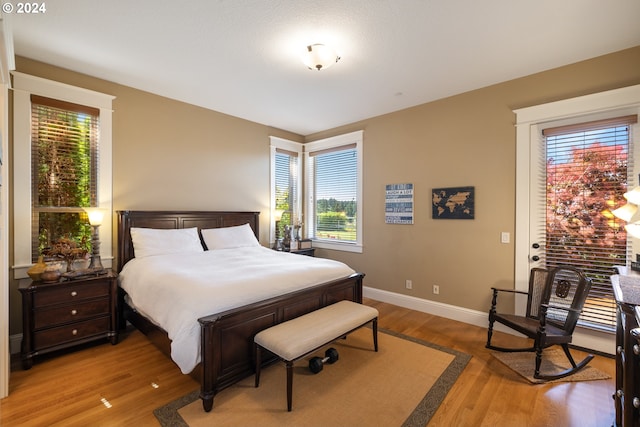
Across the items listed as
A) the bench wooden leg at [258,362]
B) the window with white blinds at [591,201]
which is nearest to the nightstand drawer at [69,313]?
the bench wooden leg at [258,362]

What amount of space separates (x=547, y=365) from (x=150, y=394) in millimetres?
3311

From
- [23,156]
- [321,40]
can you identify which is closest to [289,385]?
[321,40]

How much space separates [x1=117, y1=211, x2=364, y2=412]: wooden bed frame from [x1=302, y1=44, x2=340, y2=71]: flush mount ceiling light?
2.08 meters

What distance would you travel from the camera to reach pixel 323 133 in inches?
204

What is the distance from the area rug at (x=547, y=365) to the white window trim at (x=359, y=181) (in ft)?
7.87

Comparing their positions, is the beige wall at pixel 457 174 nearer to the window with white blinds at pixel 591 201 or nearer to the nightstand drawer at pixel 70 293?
the window with white blinds at pixel 591 201

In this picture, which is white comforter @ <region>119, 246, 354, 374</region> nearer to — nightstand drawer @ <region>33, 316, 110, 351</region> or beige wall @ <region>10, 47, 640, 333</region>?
nightstand drawer @ <region>33, 316, 110, 351</region>

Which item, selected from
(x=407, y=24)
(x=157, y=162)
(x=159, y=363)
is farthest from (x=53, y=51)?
(x=407, y=24)

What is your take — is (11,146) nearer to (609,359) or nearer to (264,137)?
(264,137)

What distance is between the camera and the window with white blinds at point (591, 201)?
262 centimetres

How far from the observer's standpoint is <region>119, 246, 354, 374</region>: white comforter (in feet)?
6.35

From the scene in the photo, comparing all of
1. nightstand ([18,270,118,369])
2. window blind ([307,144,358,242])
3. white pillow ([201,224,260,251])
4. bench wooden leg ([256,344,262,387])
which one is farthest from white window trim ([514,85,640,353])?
nightstand ([18,270,118,369])

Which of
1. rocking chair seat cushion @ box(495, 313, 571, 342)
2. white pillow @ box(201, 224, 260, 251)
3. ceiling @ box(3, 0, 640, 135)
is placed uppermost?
ceiling @ box(3, 0, 640, 135)

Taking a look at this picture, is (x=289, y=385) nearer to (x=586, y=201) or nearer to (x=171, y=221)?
(x=171, y=221)
